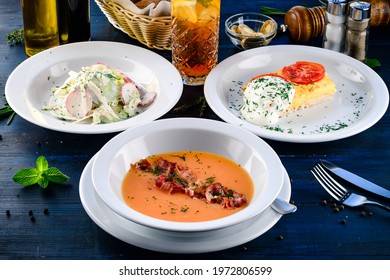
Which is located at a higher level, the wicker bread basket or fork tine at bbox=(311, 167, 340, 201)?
the wicker bread basket

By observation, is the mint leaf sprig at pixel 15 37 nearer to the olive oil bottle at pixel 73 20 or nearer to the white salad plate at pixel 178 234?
the olive oil bottle at pixel 73 20

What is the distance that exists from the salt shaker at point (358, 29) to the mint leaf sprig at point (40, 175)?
5.07ft

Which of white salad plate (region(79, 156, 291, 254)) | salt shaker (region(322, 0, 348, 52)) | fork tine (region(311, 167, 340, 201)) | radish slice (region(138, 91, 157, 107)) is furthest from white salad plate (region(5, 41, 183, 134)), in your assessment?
salt shaker (region(322, 0, 348, 52))

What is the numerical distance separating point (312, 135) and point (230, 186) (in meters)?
0.52

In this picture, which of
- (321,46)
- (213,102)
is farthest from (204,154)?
(321,46)

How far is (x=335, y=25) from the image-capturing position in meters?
3.35

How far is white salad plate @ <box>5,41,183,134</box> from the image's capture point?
275 centimetres

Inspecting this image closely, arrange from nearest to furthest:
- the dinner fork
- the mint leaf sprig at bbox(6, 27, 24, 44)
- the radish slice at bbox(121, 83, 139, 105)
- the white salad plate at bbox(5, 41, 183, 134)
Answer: the dinner fork
the white salad plate at bbox(5, 41, 183, 134)
the radish slice at bbox(121, 83, 139, 105)
the mint leaf sprig at bbox(6, 27, 24, 44)

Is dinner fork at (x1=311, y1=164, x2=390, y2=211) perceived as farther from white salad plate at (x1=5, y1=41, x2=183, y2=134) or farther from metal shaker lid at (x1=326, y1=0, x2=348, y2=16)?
metal shaker lid at (x1=326, y1=0, x2=348, y2=16)

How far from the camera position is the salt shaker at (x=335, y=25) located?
10.9ft

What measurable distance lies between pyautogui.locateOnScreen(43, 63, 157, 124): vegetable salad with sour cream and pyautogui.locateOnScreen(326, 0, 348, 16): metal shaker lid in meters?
Answer: 0.97

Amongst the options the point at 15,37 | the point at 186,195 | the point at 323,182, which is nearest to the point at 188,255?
the point at 186,195

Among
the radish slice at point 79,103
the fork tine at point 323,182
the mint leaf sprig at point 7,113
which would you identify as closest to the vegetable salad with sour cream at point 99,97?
the radish slice at point 79,103
